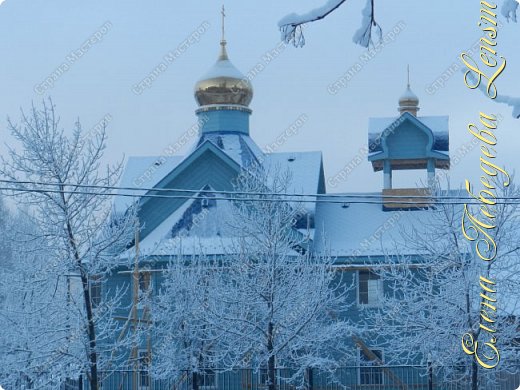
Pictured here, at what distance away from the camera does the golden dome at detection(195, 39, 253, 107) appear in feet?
98.3

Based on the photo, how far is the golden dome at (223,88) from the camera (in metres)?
30.0

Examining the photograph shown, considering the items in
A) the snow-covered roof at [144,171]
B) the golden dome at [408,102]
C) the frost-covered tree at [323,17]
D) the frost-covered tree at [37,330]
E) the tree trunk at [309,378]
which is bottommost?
the tree trunk at [309,378]

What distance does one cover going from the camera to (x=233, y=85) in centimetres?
2998

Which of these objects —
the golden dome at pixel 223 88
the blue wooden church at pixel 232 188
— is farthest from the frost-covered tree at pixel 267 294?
the golden dome at pixel 223 88

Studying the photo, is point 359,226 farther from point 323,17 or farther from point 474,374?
point 323,17

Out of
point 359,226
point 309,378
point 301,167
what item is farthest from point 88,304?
point 301,167

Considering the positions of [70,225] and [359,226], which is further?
[359,226]

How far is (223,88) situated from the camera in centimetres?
3003

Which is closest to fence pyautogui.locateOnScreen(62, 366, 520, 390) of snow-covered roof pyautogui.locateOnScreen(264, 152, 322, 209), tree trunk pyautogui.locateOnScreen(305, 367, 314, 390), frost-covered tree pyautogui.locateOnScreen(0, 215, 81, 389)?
tree trunk pyautogui.locateOnScreen(305, 367, 314, 390)

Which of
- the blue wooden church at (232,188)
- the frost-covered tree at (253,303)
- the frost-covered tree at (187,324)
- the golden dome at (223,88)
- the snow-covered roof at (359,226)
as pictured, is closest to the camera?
the frost-covered tree at (253,303)

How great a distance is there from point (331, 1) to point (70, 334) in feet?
42.4

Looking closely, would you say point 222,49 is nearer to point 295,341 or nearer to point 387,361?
point 387,361

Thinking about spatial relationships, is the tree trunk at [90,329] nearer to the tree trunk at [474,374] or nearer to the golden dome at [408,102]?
the tree trunk at [474,374]

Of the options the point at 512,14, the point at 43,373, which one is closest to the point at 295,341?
the point at 43,373
